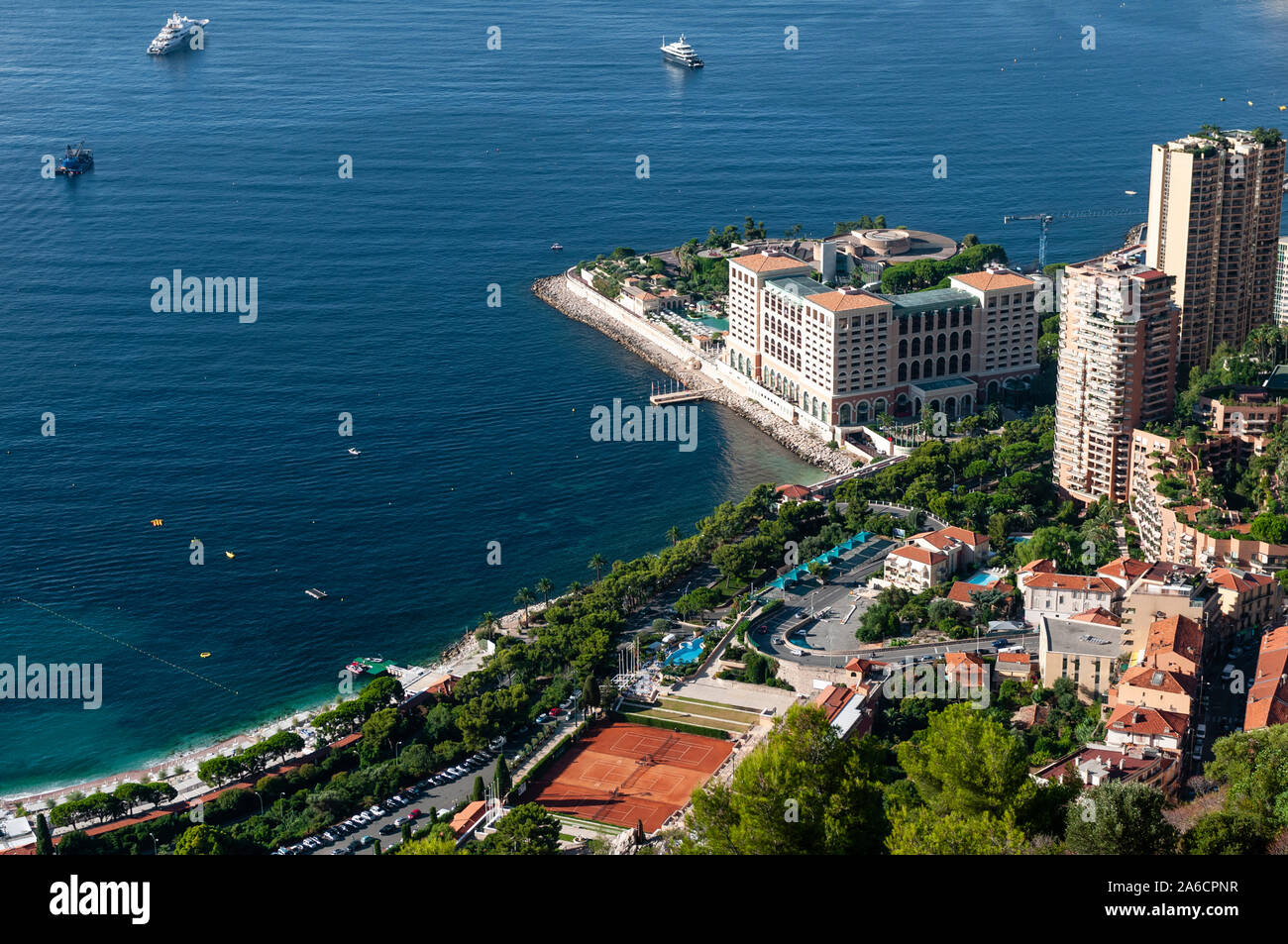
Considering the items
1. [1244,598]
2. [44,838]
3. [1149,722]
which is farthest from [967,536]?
[44,838]

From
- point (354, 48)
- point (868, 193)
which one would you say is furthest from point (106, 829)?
point (354, 48)

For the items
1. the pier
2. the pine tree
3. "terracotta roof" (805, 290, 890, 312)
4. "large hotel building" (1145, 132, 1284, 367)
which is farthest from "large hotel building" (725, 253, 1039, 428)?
the pine tree

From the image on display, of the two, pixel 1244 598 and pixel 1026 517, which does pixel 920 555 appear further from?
pixel 1244 598

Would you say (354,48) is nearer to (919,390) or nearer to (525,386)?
(525,386)

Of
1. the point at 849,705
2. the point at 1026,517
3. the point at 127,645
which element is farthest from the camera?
the point at 1026,517

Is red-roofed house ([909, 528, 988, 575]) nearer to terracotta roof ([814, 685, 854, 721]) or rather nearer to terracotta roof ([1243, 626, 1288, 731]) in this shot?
terracotta roof ([814, 685, 854, 721])

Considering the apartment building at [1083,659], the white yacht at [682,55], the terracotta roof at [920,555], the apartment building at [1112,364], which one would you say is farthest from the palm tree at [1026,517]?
the white yacht at [682,55]

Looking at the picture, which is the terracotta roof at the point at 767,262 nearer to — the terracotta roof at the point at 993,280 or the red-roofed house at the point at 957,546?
the terracotta roof at the point at 993,280
